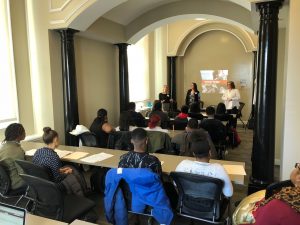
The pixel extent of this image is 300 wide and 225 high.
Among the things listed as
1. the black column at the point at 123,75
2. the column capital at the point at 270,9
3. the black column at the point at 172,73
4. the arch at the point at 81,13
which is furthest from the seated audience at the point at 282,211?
the black column at the point at 172,73

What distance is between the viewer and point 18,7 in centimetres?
419

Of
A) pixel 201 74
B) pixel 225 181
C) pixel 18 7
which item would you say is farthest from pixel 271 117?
pixel 201 74

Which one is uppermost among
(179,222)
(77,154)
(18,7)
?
(18,7)

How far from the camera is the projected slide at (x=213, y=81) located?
359 inches

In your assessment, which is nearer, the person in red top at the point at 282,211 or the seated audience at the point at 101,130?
the person in red top at the point at 282,211

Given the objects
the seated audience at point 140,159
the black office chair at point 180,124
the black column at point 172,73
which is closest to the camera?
the seated audience at point 140,159

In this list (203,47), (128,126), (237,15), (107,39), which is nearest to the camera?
(128,126)

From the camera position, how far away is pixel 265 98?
323 cm

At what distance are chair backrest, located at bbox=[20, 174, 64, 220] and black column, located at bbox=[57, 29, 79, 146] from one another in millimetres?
2293

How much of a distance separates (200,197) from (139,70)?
20.5ft

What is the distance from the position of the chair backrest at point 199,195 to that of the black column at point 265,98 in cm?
148

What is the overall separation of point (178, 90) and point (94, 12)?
5796 millimetres

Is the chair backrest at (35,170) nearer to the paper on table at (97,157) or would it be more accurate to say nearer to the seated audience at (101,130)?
the paper on table at (97,157)

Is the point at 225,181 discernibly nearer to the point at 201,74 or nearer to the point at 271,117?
the point at 271,117
